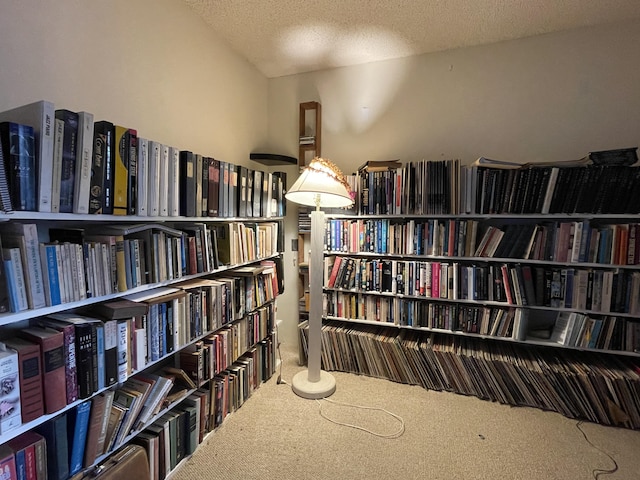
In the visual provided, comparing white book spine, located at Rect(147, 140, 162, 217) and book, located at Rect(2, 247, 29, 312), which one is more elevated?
white book spine, located at Rect(147, 140, 162, 217)

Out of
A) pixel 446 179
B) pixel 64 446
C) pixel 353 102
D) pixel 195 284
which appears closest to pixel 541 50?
pixel 446 179

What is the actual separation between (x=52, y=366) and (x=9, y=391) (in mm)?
113

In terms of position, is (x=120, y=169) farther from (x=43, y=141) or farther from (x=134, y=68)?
(x=134, y=68)

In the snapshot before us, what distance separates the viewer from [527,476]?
5.17 feet

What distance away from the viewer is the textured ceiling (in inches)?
74.5

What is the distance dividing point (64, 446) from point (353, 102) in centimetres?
273

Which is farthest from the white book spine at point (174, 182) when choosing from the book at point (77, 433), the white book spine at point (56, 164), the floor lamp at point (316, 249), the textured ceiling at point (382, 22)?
the textured ceiling at point (382, 22)

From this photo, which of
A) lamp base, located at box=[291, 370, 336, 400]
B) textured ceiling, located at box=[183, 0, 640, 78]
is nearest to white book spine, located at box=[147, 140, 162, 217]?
textured ceiling, located at box=[183, 0, 640, 78]

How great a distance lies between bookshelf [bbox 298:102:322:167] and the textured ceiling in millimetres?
396

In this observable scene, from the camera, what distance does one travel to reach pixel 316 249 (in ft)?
7.36

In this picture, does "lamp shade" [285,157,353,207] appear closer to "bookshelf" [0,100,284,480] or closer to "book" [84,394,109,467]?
"bookshelf" [0,100,284,480]

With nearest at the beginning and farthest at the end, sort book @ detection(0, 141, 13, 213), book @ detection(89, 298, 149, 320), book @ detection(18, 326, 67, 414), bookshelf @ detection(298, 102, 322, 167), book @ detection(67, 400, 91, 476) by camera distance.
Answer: book @ detection(0, 141, 13, 213), book @ detection(18, 326, 67, 414), book @ detection(67, 400, 91, 476), book @ detection(89, 298, 149, 320), bookshelf @ detection(298, 102, 322, 167)

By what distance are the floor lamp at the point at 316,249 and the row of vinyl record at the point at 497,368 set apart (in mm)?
265

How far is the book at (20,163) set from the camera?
0.92 m
